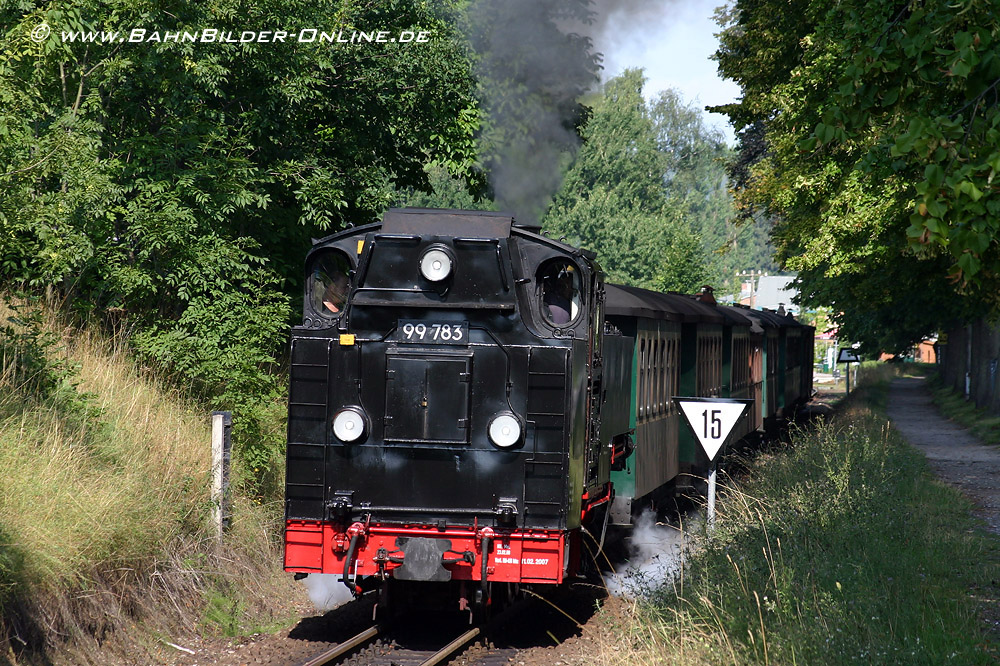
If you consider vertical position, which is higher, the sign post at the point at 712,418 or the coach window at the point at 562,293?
the coach window at the point at 562,293

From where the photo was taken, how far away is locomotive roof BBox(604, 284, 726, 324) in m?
11.3

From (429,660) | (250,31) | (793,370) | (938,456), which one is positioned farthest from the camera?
(793,370)

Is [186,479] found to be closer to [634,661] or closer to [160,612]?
[160,612]

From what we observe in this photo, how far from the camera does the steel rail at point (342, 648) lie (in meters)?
7.73

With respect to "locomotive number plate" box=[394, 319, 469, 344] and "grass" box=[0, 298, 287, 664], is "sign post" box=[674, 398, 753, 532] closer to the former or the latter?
"locomotive number plate" box=[394, 319, 469, 344]

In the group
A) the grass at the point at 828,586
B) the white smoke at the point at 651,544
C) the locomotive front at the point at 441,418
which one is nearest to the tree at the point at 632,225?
the white smoke at the point at 651,544

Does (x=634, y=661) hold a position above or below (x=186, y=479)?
below

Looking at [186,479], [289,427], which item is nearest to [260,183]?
[186,479]

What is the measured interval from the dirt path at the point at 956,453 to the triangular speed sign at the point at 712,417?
5055 millimetres

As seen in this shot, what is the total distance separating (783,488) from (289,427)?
278 inches

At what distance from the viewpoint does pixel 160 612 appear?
8766mm

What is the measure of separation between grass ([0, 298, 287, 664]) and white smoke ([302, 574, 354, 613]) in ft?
1.48

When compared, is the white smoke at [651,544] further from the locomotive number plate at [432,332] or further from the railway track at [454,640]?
the locomotive number plate at [432,332]

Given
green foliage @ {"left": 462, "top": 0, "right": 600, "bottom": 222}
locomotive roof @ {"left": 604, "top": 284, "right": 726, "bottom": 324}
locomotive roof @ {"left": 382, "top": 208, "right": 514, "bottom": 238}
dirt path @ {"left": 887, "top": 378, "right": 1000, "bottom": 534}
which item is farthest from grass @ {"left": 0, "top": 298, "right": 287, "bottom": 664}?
dirt path @ {"left": 887, "top": 378, "right": 1000, "bottom": 534}
